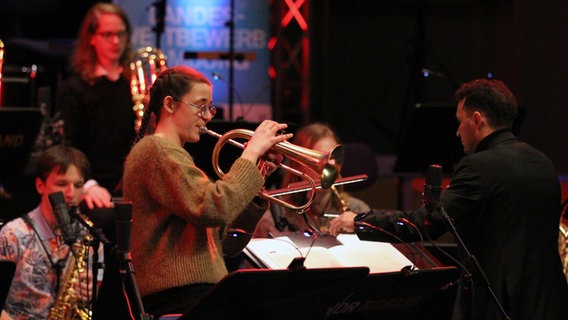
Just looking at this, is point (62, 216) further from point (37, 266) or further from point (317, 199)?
point (317, 199)

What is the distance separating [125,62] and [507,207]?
2836 mm

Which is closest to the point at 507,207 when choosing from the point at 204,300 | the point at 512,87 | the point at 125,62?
the point at 204,300

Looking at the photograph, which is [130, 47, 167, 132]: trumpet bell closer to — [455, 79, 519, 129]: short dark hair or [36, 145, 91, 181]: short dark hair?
[36, 145, 91, 181]: short dark hair

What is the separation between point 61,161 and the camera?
16.8ft

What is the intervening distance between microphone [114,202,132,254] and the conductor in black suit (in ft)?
4.58

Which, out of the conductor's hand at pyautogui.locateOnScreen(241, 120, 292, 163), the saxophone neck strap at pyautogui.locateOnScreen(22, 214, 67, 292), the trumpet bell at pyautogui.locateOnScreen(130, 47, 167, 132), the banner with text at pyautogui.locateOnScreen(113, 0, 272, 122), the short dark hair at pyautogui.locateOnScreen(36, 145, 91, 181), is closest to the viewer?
the conductor's hand at pyautogui.locateOnScreen(241, 120, 292, 163)

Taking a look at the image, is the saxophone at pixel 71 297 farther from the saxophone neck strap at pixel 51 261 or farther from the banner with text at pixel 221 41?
the banner with text at pixel 221 41

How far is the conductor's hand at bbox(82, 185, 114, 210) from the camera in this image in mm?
5473

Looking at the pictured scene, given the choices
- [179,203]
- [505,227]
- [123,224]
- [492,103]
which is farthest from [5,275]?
[492,103]

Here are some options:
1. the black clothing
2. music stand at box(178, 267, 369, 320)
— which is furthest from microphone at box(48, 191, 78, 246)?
the black clothing

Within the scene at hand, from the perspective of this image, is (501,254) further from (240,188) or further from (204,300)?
(204,300)

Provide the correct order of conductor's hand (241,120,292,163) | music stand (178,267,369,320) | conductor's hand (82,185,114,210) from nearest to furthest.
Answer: music stand (178,267,369,320) → conductor's hand (241,120,292,163) → conductor's hand (82,185,114,210)

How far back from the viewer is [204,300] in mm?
3111

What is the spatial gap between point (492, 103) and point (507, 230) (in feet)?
2.03
